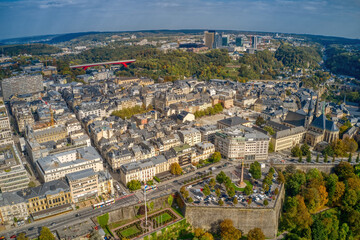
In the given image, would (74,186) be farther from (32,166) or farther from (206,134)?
(206,134)

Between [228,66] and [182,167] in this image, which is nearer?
[182,167]

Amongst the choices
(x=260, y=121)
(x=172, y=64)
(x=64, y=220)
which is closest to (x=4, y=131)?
(x=64, y=220)

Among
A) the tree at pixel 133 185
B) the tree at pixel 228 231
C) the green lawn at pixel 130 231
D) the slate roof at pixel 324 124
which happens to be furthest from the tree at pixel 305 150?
the green lawn at pixel 130 231

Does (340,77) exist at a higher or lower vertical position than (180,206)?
higher

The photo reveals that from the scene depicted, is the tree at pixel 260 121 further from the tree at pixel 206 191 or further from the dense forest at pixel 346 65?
the dense forest at pixel 346 65

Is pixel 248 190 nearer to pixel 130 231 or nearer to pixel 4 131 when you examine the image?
pixel 130 231

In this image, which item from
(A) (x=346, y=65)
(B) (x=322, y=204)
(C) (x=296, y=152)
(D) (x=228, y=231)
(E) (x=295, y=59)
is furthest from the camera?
(E) (x=295, y=59)

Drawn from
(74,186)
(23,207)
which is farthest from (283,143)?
(23,207)
